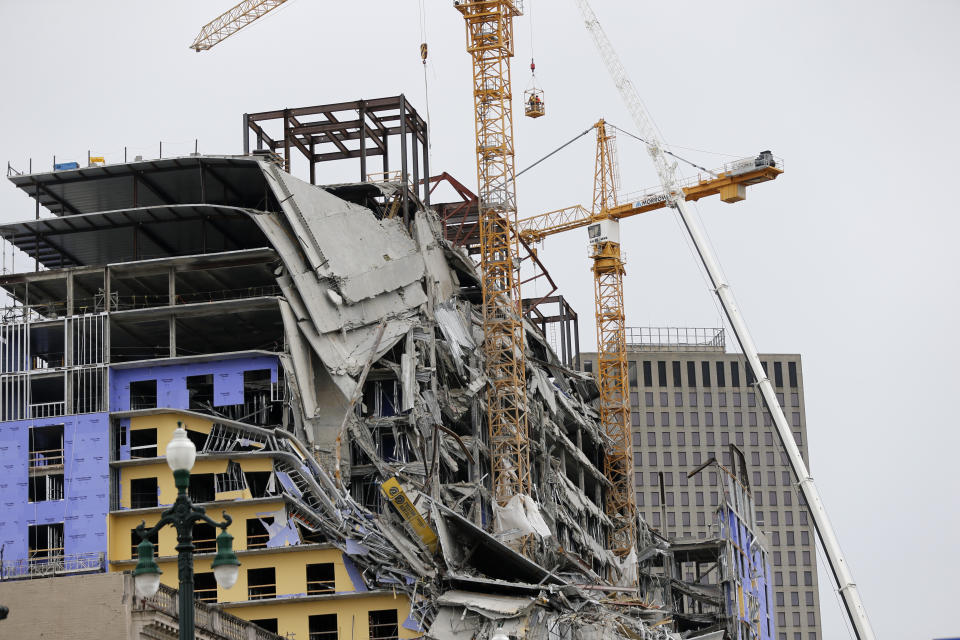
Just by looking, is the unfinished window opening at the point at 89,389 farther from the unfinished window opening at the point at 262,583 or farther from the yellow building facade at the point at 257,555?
the unfinished window opening at the point at 262,583

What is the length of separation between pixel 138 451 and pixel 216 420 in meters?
6.25

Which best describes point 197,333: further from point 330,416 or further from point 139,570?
point 139,570

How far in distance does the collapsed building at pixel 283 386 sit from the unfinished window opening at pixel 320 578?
0.26m

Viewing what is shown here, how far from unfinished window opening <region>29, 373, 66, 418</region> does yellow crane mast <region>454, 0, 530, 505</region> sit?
27.5 meters

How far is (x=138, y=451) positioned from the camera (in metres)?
90.6

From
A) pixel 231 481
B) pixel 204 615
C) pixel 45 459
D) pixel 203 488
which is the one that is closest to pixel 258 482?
pixel 231 481

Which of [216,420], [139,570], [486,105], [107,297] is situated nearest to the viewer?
[139,570]

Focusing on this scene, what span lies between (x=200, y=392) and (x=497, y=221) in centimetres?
2539

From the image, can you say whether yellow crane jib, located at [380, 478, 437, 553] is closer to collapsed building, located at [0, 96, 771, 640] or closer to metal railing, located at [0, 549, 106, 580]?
collapsed building, located at [0, 96, 771, 640]

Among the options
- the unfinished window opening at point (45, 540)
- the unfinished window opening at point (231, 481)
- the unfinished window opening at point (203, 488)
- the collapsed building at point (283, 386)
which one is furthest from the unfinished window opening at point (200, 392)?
the unfinished window opening at point (45, 540)

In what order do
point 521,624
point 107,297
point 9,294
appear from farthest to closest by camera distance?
point 9,294 < point 107,297 < point 521,624

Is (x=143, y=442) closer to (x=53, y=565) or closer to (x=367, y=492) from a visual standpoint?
(x=53, y=565)

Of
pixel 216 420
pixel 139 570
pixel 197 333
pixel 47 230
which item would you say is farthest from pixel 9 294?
pixel 139 570

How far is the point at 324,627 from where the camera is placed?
281 feet
